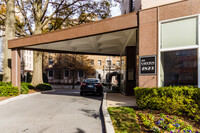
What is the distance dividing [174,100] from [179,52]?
2.28m

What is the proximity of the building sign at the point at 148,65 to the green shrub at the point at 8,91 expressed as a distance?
9187 millimetres

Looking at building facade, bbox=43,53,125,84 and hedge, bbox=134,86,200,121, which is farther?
building facade, bbox=43,53,125,84

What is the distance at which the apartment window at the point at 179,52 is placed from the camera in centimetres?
Answer: 643

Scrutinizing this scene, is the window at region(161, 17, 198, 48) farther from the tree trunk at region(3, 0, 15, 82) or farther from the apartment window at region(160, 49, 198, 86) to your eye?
the tree trunk at region(3, 0, 15, 82)

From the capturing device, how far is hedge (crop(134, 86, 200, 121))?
5305mm

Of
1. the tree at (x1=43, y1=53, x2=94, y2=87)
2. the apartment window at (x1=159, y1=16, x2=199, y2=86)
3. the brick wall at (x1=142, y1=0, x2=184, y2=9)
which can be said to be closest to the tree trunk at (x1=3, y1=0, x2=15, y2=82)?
the brick wall at (x1=142, y1=0, x2=184, y2=9)

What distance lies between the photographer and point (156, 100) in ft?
19.8

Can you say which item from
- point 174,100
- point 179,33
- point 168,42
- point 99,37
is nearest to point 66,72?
point 99,37

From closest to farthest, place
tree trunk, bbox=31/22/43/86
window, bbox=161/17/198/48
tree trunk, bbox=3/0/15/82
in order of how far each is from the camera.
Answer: window, bbox=161/17/198/48 → tree trunk, bbox=3/0/15/82 → tree trunk, bbox=31/22/43/86

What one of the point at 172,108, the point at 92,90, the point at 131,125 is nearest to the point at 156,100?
the point at 172,108

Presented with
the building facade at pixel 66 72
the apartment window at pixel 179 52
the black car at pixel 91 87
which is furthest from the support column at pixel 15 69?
the building facade at pixel 66 72

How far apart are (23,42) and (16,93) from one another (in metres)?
3.77

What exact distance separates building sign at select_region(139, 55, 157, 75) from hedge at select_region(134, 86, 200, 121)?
1118mm

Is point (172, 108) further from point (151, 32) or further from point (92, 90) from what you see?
point (92, 90)
